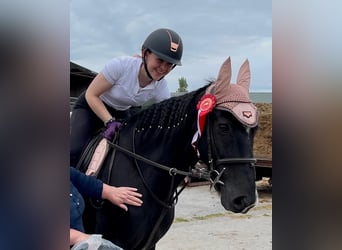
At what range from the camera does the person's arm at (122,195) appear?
1.56 m

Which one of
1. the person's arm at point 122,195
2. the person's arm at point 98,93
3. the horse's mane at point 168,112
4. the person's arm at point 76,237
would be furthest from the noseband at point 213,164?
the person's arm at point 76,237

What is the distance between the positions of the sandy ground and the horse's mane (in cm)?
181

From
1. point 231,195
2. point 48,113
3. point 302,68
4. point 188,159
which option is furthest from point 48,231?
point 188,159

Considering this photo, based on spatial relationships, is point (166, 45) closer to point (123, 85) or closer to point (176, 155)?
point (123, 85)

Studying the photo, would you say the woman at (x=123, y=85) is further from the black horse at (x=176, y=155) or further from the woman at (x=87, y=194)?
the woman at (x=87, y=194)

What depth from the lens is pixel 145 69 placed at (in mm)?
1872

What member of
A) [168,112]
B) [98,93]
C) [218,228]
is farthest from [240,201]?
[218,228]

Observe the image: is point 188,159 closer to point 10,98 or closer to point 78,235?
point 78,235

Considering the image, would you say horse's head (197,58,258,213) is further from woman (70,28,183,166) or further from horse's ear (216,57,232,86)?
woman (70,28,183,166)

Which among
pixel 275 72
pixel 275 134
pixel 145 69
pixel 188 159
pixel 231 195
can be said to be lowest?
pixel 231 195

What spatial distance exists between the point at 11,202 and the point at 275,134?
0.49m

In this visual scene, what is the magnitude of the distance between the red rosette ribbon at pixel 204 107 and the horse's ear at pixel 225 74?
3.2 inches

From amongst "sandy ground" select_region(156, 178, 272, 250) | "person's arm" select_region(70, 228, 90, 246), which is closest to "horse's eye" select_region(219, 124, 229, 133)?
"person's arm" select_region(70, 228, 90, 246)

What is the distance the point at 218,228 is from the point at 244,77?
317 cm
